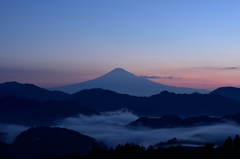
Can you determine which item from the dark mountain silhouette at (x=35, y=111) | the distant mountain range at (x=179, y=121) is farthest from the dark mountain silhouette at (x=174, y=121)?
the dark mountain silhouette at (x=35, y=111)

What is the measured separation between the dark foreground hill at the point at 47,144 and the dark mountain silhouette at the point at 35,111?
2239 inches

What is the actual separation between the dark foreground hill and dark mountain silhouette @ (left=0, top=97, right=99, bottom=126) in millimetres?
56868

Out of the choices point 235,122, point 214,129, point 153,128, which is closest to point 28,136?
point 153,128

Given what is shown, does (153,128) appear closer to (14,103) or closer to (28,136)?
(28,136)

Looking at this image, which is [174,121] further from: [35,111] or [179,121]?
[35,111]

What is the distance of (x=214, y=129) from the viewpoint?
98.2 meters

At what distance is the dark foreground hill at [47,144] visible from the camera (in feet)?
265

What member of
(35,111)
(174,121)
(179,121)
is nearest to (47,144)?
(174,121)

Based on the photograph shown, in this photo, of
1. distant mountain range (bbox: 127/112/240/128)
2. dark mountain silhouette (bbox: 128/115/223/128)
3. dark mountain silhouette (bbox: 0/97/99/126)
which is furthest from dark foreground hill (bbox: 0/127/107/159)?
dark mountain silhouette (bbox: 0/97/99/126)

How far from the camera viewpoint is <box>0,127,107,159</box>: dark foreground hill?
80875 mm

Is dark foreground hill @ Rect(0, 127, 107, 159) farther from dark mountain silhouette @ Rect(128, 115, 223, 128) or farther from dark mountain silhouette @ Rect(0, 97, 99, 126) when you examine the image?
dark mountain silhouette @ Rect(0, 97, 99, 126)

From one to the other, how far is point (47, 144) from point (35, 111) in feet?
247

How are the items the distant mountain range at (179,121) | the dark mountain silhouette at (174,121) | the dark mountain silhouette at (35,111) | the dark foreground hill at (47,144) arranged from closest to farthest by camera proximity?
the dark foreground hill at (47,144)
the distant mountain range at (179,121)
the dark mountain silhouette at (174,121)
the dark mountain silhouette at (35,111)

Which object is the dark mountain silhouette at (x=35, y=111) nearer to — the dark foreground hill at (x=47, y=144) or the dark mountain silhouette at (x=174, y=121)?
the dark mountain silhouette at (x=174, y=121)
